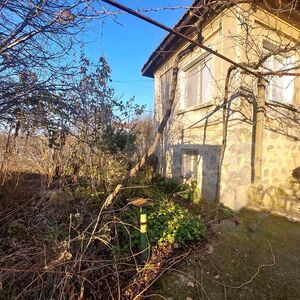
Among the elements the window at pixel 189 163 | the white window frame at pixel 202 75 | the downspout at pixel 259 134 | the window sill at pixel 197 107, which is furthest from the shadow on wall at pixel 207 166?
the white window frame at pixel 202 75

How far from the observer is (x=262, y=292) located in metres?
2.47

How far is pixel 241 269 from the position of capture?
285 centimetres

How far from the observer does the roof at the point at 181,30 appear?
453 centimetres

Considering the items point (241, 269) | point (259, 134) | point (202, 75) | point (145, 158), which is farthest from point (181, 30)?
point (241, 269)

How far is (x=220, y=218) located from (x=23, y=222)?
338 cm

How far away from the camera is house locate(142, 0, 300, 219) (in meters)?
4.68

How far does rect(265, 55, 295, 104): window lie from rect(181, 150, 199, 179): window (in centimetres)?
240

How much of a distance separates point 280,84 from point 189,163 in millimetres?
3129

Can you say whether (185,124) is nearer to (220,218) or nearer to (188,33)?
(188,33)

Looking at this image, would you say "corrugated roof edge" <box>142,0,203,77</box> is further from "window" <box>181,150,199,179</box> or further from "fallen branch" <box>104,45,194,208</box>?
"window" <box>181,150,199,179</box>

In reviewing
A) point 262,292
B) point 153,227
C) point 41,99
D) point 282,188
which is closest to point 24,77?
point 41,99

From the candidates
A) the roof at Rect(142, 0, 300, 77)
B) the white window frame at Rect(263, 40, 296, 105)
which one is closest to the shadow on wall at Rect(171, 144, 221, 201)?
the white window frame at Rect(263, 40, 296, 105)

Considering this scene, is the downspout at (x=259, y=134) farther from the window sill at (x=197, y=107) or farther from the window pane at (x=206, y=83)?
the window pane at (x=206, y=83)

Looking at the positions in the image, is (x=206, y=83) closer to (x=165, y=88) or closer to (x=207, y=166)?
(x=207, y=166)
